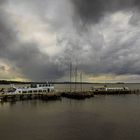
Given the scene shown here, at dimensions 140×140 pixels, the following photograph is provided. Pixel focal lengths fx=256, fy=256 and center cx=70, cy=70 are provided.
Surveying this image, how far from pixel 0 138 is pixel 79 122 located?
18.3 metres

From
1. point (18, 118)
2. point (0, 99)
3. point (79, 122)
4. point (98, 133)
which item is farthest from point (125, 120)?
point (0, 99)

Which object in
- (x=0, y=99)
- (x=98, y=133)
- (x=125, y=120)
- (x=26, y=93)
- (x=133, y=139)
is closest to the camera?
(x=133, y=139)

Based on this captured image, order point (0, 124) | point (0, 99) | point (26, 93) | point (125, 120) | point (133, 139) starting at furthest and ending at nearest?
point (26, 93) → point (0, 99) → point (125, 120) → point (0, 124) → point (133, 139)

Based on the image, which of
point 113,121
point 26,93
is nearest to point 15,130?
point 113,121

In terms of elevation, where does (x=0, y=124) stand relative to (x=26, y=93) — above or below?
below

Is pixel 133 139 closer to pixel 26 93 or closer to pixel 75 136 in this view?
pixel 75 136

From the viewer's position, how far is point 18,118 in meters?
60.7

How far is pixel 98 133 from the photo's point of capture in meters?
45.6

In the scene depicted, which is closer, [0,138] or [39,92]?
[0,138]

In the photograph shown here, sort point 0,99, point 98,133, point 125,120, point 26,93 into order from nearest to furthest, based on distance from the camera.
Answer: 1. point 98,133
2. point 125,120
3. point 0,99
4. point 26,93

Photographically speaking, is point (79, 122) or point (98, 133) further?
point (79, 122)

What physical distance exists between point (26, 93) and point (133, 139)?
69531 mm

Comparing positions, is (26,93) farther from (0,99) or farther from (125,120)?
(125,120)

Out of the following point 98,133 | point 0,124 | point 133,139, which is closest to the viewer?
point 133,139
